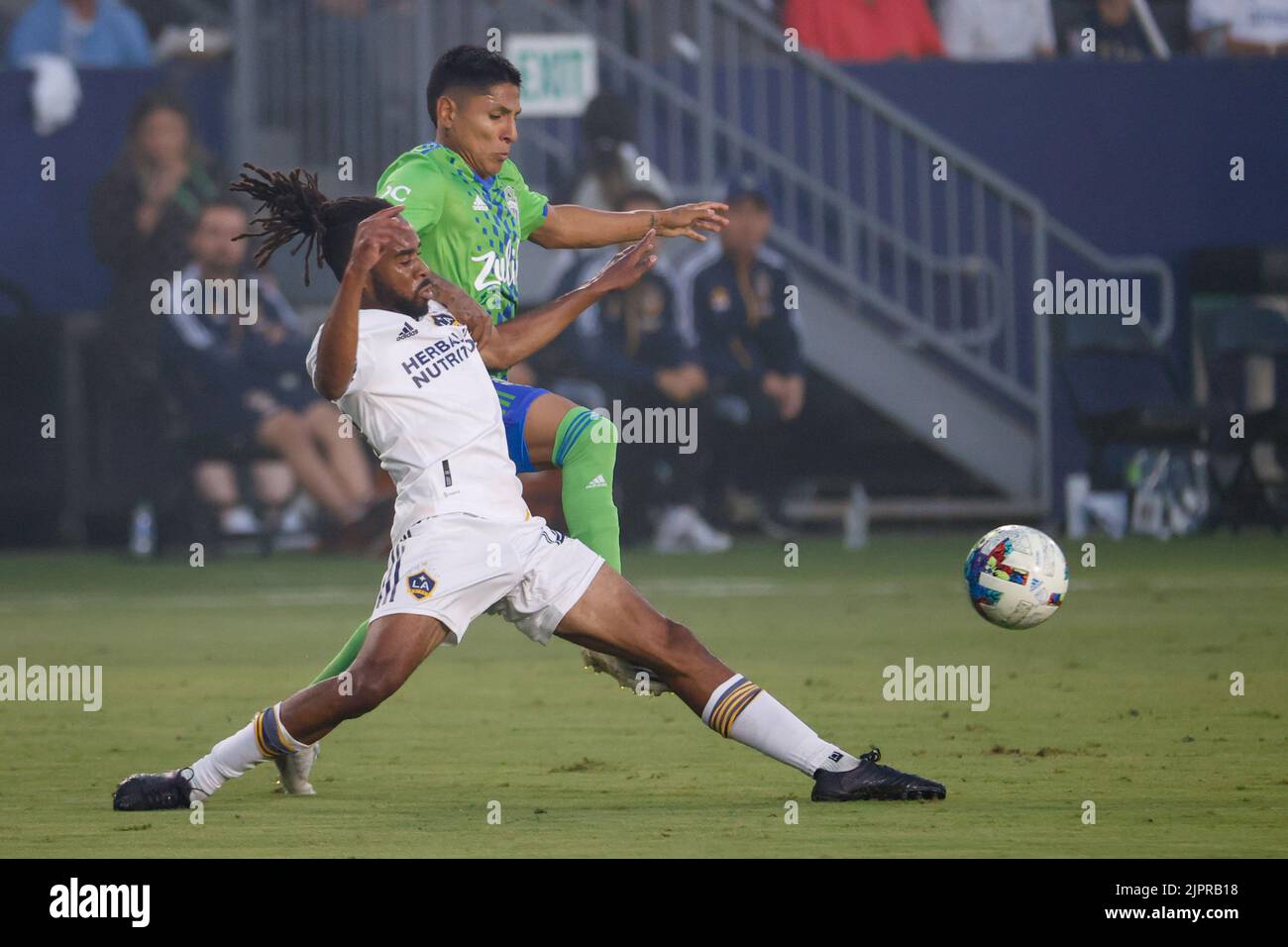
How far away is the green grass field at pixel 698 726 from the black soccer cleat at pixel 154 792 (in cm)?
8

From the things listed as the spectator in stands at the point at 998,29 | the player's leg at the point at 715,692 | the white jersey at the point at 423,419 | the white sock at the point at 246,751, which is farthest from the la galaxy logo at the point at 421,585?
the spectator in stands at the point at 998,29

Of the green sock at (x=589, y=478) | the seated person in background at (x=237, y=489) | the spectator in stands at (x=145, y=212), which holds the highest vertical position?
the spectator in stands at (x=145, y=212)

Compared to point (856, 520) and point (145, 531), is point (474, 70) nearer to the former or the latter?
point (856, 520)

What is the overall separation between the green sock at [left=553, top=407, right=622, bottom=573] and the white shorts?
2.19 feet

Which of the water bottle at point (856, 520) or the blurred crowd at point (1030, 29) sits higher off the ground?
the blurred crowd at point (1030, 29)

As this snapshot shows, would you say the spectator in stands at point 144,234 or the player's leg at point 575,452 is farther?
the spectator in stands at point 144,234

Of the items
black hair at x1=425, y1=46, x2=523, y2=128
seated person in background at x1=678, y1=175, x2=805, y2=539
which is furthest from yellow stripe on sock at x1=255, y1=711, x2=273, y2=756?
seated person in background at x1=678, y1=175, x2=805, y2=539

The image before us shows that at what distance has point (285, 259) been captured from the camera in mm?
18859

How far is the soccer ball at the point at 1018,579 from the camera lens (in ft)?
27.6

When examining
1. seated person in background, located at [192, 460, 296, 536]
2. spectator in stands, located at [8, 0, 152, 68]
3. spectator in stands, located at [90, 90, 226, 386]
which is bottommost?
seated person in background, located at [192, 460, 296, 536]

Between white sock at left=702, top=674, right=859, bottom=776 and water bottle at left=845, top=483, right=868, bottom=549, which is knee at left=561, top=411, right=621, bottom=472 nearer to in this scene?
white sock at left=702, top=674, right=859, bottom=776

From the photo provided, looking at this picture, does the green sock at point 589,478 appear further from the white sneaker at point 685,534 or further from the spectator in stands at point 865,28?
the spectator in stands at point 865,28

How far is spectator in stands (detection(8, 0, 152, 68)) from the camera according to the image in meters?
19.2

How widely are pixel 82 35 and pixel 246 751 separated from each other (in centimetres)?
1356
